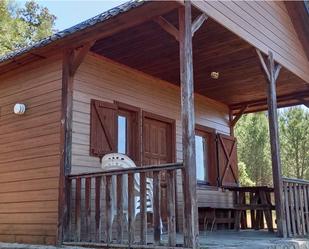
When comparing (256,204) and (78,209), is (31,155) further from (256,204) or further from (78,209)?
(256,204)

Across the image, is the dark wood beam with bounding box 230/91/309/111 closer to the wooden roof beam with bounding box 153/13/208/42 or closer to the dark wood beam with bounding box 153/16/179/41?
the wooden roof beam with bounding box 153/13/208/42

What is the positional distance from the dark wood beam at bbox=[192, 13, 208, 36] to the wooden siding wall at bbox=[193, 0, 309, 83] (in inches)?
3.2

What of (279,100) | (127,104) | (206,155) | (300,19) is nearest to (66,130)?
(127,104)

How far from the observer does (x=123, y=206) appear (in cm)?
501

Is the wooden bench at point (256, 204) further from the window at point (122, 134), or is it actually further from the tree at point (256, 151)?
the tree at point (256, 151)

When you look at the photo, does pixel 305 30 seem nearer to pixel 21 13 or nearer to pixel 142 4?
pixel 142 4

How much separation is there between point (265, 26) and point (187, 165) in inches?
→ 138

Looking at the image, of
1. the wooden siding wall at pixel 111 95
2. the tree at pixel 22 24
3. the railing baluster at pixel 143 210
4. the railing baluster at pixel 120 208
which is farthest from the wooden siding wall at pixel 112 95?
the tree at pixel 22 24

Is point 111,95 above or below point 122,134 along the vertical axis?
above

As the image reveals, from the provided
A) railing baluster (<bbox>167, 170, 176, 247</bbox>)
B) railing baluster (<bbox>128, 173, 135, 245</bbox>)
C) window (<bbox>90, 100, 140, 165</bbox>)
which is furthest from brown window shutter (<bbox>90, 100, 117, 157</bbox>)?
railing baluster (<bbox>167, 170, 176, 247</bbox>)

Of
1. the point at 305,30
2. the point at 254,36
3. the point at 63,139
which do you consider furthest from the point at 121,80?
the point at 305,30

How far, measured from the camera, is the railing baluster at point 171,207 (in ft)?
14.4

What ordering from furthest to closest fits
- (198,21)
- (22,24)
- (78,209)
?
(22,24) < (78,209) < (198,21)

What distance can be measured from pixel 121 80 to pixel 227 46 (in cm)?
186
